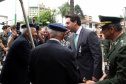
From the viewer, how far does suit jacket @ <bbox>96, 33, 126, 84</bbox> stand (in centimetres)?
201

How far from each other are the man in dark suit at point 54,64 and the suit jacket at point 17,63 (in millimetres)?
811

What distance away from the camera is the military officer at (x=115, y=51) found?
2025 millimetres

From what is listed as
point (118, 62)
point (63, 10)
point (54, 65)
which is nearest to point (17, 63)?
point (54, 65)

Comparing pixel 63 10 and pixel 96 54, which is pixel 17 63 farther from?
pixel 63 10

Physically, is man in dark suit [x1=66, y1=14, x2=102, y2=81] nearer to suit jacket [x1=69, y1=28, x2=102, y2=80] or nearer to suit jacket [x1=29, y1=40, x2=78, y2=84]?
suit jacket [x1=69, y1=28, x2=102, y2=80]

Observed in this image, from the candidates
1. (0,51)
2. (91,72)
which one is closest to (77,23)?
(91,72)

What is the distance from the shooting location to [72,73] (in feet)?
8.40

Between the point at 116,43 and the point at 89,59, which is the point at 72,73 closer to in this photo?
the point at 116,43

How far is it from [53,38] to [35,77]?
61 centimetres

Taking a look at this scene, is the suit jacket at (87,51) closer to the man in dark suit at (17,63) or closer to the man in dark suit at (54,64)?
the man in dark suit at (17,63)

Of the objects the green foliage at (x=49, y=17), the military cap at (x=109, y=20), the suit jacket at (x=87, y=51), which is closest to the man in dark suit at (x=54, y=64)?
the military cap at (x=109, y=20)

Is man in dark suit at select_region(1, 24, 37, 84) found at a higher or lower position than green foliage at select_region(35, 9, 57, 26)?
lower

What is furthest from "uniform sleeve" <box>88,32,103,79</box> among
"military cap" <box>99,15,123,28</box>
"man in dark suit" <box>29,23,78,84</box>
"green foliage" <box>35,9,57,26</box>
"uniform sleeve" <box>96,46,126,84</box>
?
"green foliage" <box>35,9,57,26</box>

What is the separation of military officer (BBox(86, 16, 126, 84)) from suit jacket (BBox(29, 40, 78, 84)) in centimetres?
45
